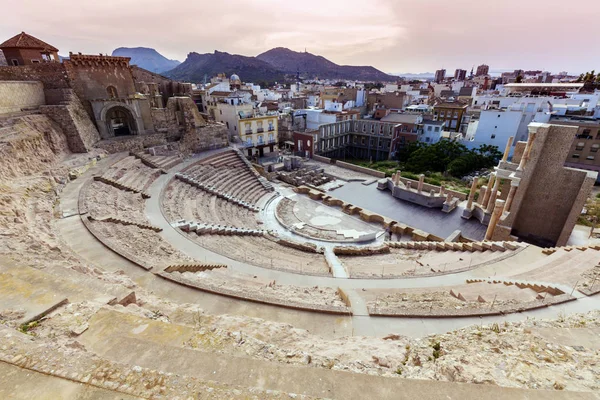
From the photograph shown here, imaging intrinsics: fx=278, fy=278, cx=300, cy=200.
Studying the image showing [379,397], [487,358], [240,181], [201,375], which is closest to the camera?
[379,397]

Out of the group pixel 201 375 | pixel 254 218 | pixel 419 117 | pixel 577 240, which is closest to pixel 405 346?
pixel 201 375

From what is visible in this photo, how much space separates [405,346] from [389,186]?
2299 cm

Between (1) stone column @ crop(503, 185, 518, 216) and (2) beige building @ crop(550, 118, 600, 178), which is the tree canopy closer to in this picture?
(2) beige building @ crop(550, 118, 600, 178)

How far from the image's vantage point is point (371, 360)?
4.88 metres

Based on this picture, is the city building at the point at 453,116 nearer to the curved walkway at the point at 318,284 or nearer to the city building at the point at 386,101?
the city building at the point at 386,101

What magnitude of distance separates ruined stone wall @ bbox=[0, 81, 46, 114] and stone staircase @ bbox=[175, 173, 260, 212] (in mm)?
11055

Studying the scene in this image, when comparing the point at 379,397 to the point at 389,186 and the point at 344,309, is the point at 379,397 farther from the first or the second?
the point at 389,186

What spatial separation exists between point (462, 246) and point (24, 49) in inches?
1475

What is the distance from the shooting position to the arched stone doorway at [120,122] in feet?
82.9

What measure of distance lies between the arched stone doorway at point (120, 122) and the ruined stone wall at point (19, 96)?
462 cm

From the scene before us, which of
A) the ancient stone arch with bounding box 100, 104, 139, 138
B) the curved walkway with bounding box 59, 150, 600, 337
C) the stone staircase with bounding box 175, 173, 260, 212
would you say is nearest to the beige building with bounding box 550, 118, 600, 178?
the curved walkway with bounding box 59, 150, 600, 337

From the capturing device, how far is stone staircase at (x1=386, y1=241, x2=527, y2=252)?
1357cm

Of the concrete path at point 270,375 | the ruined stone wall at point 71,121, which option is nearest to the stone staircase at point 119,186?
the ruined stone wall at point 71,121

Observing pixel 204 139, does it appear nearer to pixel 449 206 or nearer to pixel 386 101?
pixel 449 206
